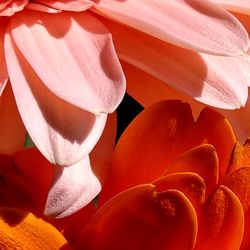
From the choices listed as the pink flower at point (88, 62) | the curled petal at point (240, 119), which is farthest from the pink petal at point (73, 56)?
the curled petal at point (240, 119)

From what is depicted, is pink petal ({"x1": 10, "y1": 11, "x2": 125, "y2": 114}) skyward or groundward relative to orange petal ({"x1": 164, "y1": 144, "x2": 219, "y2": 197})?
skyward

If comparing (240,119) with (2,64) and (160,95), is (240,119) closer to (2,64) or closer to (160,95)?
(160,95)

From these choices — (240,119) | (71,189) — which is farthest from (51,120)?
(240,119)

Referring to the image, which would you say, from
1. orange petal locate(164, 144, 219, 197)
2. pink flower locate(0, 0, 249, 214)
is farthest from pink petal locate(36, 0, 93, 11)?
orange petal locate(164, 144, 219, 197)

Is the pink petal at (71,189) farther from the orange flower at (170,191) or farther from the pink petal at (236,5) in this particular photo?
the pink petal at (236,5)

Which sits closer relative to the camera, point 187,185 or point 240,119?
point 187,185

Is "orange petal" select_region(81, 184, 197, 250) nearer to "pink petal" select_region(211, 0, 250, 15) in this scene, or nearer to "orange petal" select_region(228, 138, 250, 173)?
"orange petal" select_region(228, 138, 250, 173)

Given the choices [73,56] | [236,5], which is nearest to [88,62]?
[73,56]
